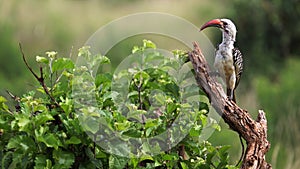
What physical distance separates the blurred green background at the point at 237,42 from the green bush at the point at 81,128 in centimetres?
188

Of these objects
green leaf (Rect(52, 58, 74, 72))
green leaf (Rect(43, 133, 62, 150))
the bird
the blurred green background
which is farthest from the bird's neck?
the blurred green background

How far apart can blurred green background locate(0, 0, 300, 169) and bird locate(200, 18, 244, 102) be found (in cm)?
167

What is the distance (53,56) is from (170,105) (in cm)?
44

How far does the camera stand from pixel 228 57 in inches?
111

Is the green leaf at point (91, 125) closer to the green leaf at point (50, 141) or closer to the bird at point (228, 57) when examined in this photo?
the green leaf at point (50, 141)

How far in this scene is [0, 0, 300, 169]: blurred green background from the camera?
5852 millimetres

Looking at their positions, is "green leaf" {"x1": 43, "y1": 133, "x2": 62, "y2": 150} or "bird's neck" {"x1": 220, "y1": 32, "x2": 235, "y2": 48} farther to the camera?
"bird's neck" {"x1": 220, "y1": 32, "x2": 235, "y2": 48}

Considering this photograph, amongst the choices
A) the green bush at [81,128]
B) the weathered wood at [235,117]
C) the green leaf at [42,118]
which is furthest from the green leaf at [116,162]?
the weathered wood at [235,117]

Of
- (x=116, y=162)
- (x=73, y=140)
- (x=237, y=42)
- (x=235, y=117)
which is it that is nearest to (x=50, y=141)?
(x=73, y=140)

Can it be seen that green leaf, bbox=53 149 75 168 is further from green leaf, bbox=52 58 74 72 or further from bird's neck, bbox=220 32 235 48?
bird's neck, bbox=220 32 235 48

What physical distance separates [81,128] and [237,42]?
7.87m

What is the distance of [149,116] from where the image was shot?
8.19 feet

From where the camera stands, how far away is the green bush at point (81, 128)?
209cm

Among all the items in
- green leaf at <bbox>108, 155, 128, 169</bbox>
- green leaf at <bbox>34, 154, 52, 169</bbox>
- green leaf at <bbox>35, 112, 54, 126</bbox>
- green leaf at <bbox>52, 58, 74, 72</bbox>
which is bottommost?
green leaf at <bbox>34, 154, 52, 169</bbox>
